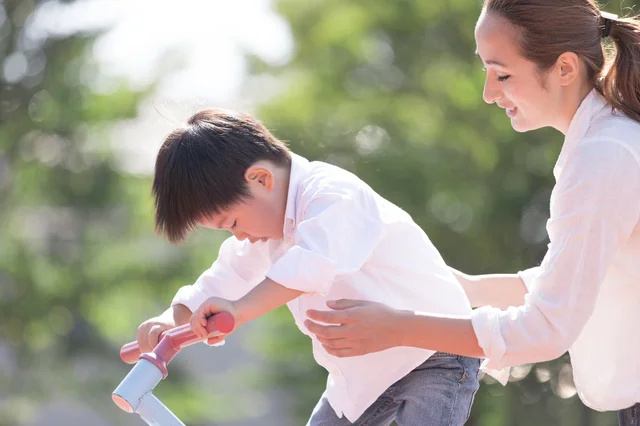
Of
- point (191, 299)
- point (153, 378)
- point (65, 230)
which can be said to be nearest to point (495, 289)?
point (191, 299)

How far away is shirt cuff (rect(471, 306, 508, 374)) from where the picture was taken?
1700 mm

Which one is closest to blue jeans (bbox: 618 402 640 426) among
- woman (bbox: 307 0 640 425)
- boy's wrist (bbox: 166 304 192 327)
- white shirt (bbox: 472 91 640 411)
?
woman (bbox: 307 0 640 425)

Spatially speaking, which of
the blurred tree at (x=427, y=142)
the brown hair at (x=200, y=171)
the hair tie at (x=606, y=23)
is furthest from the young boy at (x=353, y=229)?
the blurred tree at (x=427, y=142)

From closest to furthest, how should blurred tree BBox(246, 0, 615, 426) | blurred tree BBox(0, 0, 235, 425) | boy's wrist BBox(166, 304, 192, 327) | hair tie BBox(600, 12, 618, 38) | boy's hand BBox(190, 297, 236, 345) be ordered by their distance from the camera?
boy's hand BBox(190, 297, 236, 345) → hair tie BBox(600, 12, 618, 38) → boy's wrist BBox(166, 304, 192, 327) → blurred tree BBox(246, 0, 615, 426) → blurred tree BBox(0, 0, 235, 425)

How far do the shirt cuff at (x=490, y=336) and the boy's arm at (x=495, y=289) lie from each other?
0.58m

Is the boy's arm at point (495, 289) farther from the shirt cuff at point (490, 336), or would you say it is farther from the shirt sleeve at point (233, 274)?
the shirt cuff at point (490, 336)

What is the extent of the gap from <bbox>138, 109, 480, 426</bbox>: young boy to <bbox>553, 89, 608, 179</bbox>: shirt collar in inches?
16.4

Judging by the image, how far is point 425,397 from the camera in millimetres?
2113

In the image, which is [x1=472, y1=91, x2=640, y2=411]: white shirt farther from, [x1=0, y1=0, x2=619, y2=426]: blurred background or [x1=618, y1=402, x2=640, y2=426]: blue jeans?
[x1=0, y1=0, x2=619, y2=426]: blurred background

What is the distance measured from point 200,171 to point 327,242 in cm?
37

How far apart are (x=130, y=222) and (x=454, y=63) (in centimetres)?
347

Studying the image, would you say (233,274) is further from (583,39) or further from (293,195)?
(583,39)

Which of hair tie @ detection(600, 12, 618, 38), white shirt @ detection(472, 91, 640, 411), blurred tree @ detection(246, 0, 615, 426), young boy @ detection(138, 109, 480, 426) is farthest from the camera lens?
blurred tree @ detection(246, 0, 615, 426)

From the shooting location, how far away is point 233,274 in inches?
91.5
